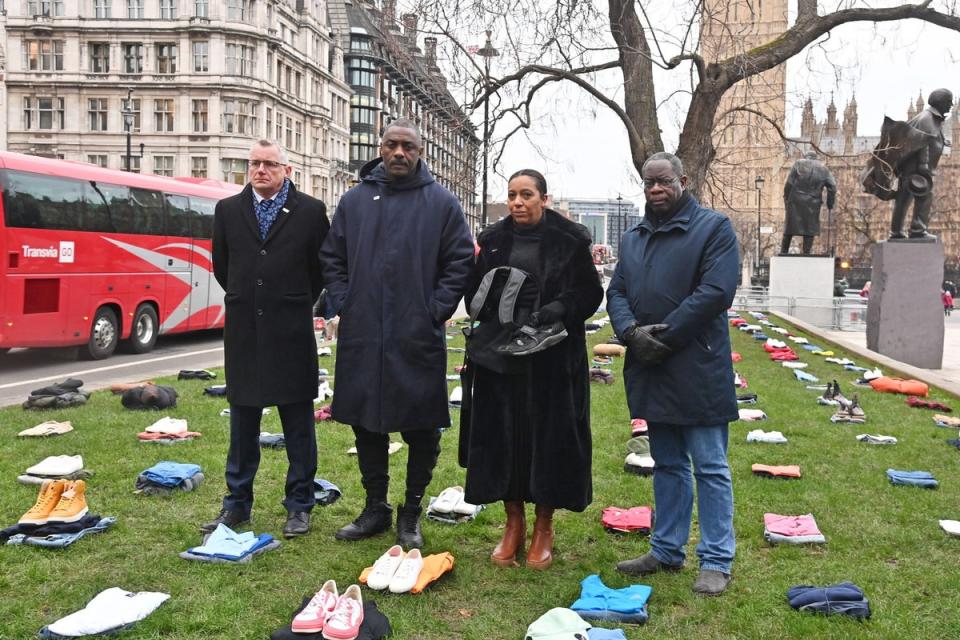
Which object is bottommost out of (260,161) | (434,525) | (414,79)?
(434,525)

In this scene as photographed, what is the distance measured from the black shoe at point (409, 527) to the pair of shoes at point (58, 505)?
73.3 inches

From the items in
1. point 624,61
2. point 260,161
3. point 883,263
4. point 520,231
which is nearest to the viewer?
point 520,231

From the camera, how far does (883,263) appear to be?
57.7ft

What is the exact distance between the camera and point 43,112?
69812 millimetres

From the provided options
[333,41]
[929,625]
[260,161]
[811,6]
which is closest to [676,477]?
[929,625]

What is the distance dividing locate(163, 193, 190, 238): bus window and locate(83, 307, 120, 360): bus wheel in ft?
9.15

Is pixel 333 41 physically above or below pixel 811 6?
above

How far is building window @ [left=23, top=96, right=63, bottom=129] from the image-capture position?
69.7m

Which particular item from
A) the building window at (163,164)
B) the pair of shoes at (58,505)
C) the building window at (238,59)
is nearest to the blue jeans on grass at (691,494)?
the pair of shoes at (58,505)

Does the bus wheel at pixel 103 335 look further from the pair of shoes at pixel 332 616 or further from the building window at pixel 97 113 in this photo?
the building window at pixel 97 113

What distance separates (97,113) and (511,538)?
73351 millimetres

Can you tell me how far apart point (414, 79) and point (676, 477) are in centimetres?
1138

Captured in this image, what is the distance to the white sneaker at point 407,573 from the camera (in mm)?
4383

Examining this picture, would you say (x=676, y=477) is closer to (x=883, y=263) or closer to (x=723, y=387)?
(x=723, y=387)
